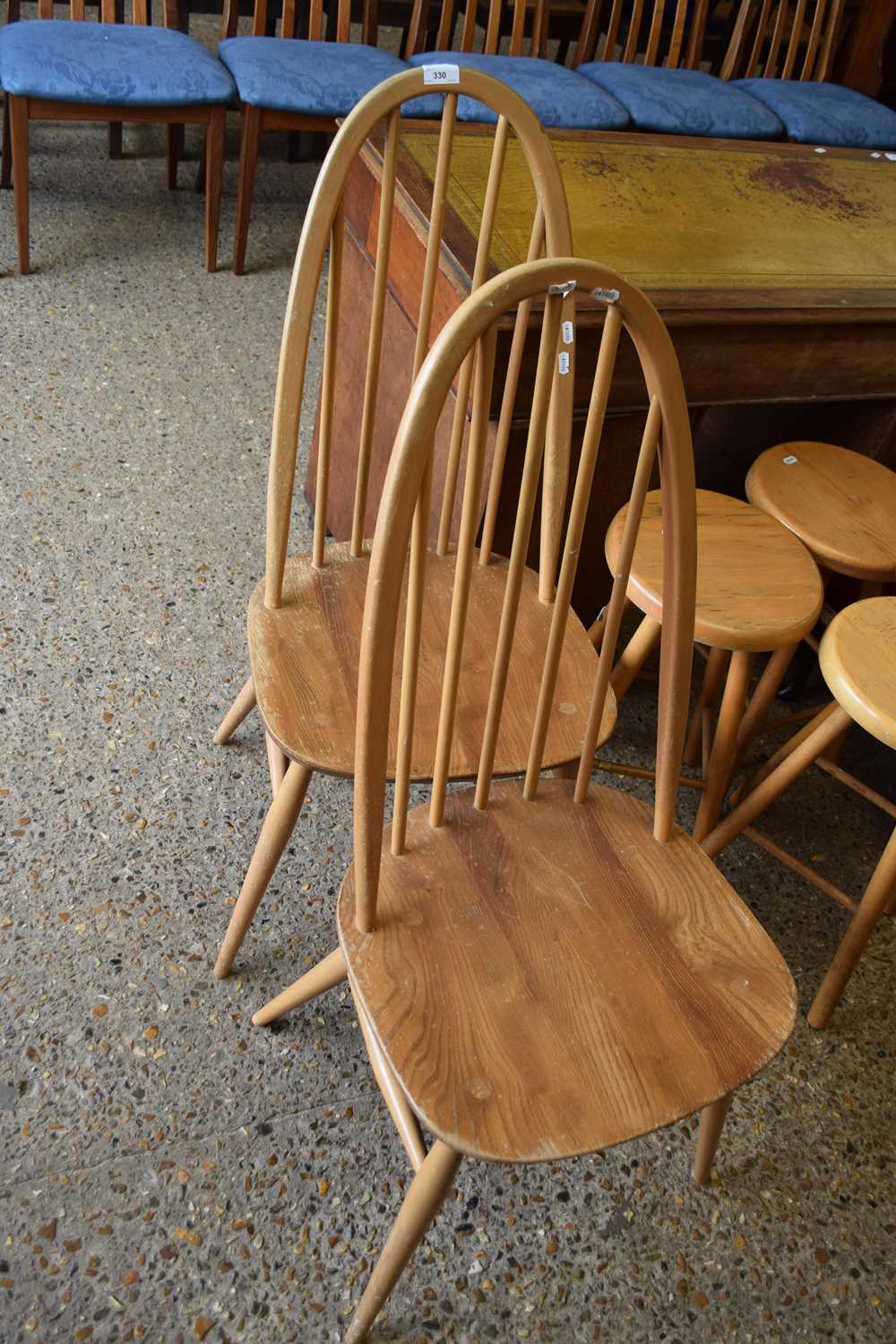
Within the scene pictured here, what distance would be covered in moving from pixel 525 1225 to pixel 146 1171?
44 centimetres

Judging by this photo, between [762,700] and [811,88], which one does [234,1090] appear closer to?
[762,700]

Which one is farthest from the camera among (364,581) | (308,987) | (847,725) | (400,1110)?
(847,725)

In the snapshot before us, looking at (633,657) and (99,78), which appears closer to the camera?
(633,657)

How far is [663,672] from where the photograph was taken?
3.64 ft

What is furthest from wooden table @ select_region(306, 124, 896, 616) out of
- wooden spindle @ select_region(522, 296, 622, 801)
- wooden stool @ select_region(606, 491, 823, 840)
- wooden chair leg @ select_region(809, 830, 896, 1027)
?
wooden chair leg @ select_region(809, 830, 896, 1027)

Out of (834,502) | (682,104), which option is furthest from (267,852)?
(682,104)

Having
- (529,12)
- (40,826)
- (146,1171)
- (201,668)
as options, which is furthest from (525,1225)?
(529,12)

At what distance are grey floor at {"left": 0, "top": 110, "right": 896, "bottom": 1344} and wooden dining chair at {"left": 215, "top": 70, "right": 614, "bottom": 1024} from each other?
142 millimetres

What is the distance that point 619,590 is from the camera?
1059 millimetres

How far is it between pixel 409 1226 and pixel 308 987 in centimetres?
31

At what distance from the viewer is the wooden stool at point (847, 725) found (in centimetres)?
132

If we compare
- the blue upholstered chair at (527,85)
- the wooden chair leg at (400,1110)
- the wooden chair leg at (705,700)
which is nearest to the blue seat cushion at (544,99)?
the blue upholstered chair at (527,85)

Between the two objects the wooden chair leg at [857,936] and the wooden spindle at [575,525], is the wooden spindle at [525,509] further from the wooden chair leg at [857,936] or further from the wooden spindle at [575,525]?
the wooden chair leg at [857,936]

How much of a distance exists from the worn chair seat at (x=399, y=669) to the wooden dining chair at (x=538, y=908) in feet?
0.19
